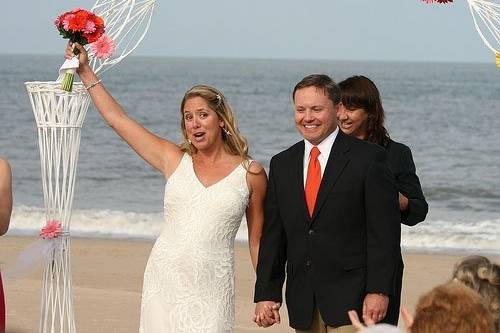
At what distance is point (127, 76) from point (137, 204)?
60525 mm

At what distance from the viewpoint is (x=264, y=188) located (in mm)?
6047

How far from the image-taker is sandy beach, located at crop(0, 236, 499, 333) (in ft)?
33.3

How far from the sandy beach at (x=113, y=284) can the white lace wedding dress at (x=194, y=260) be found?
3864 mm

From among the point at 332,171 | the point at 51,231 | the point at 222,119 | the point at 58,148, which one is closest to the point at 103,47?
the point at 58,148

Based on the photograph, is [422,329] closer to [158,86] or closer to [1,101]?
[1,101]

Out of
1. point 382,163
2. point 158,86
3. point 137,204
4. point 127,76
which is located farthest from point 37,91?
point 127,76

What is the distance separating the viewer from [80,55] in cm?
625

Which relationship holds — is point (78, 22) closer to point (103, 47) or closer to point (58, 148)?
point (103, 47)

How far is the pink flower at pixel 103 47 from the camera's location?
23.5ft

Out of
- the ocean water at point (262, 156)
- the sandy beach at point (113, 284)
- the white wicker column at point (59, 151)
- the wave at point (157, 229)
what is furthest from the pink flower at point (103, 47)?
the ocean water at point (262, 156)

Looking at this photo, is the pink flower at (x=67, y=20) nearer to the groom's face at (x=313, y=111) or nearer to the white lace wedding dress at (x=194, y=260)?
the white lace wedding dress at (x=194, y=260)

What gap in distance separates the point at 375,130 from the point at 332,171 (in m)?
0.76

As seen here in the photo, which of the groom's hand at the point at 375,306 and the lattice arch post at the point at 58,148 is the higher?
the lattice arch post at the point at 58,148

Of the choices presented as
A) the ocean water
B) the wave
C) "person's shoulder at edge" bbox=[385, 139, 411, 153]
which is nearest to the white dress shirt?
"person's shoulder at edge" bbox=[385, 139, 411, 153]
